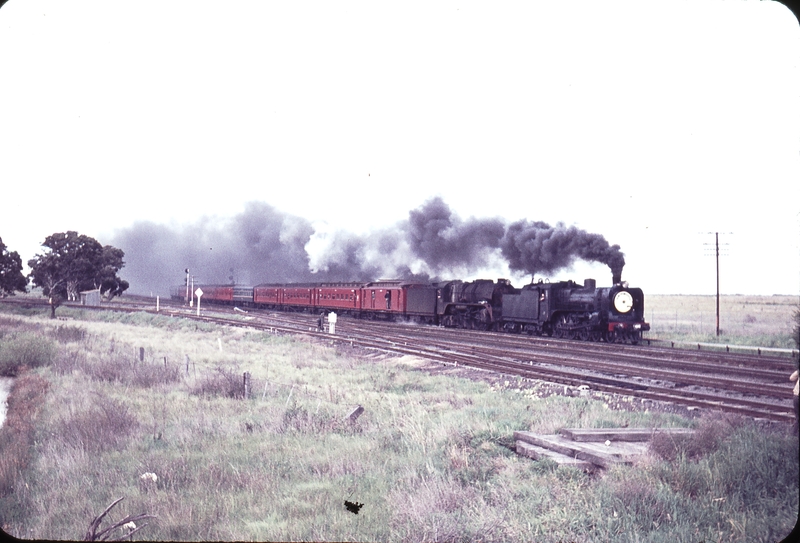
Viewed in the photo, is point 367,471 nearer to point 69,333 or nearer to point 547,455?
point 547,455

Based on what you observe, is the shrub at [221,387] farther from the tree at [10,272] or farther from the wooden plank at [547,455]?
the wooden plank at [547,455]

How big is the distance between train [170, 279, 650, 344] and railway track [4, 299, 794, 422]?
2564 millimetres

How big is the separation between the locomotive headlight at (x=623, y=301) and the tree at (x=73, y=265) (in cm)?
2034

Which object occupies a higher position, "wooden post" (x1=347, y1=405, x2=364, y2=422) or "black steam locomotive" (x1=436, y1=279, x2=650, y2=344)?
"black steam locomotive" (x1=436, y1=279, x2=650, y2=344)

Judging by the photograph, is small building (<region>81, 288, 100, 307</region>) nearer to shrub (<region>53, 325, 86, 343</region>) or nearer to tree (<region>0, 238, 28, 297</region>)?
shrub (<region>53, 325, 86, 343</region>)

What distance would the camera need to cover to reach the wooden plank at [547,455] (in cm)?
700

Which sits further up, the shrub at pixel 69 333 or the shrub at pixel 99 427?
the shrub at pixel 69 333

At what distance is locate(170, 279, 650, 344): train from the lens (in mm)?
25000

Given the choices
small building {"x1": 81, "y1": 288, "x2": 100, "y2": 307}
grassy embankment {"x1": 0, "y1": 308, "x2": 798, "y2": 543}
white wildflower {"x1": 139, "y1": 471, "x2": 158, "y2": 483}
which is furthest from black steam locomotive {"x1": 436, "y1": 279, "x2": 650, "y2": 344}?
white wildflower {"x1": 139, "y1": 471, "x2": 158, "y2": 483}

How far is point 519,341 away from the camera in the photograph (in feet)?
84.6

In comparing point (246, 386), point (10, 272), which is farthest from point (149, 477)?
point (10, 272)

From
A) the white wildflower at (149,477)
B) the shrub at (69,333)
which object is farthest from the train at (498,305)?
the white wildflower at (149,477)

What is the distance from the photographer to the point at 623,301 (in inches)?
969

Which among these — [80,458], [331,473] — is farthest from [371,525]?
[80,458]
